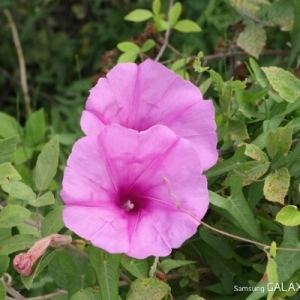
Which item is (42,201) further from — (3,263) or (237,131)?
(237,131)

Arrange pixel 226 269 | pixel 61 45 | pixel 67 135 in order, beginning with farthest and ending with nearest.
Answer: pixel 61 45
pixel 67 135
pixel 226 269

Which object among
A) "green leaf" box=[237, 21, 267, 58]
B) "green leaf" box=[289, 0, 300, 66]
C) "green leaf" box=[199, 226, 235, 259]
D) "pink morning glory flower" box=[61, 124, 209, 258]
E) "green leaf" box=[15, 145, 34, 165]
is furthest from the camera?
"green leaf" box=[15, 145, 34, 165]

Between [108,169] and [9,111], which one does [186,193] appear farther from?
[9,111]

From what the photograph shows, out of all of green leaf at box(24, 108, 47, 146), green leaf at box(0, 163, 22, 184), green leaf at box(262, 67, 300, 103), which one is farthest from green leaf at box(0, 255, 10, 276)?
green leaf at box(24, 108, 47, 146)

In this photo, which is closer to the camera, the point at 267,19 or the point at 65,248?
the point at 65,248

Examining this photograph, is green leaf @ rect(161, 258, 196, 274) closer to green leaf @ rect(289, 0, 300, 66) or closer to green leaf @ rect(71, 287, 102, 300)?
green leaf @ rect(71, 287, 102, 300)

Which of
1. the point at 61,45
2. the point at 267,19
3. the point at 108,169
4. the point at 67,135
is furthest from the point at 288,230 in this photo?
the point at 61,45
